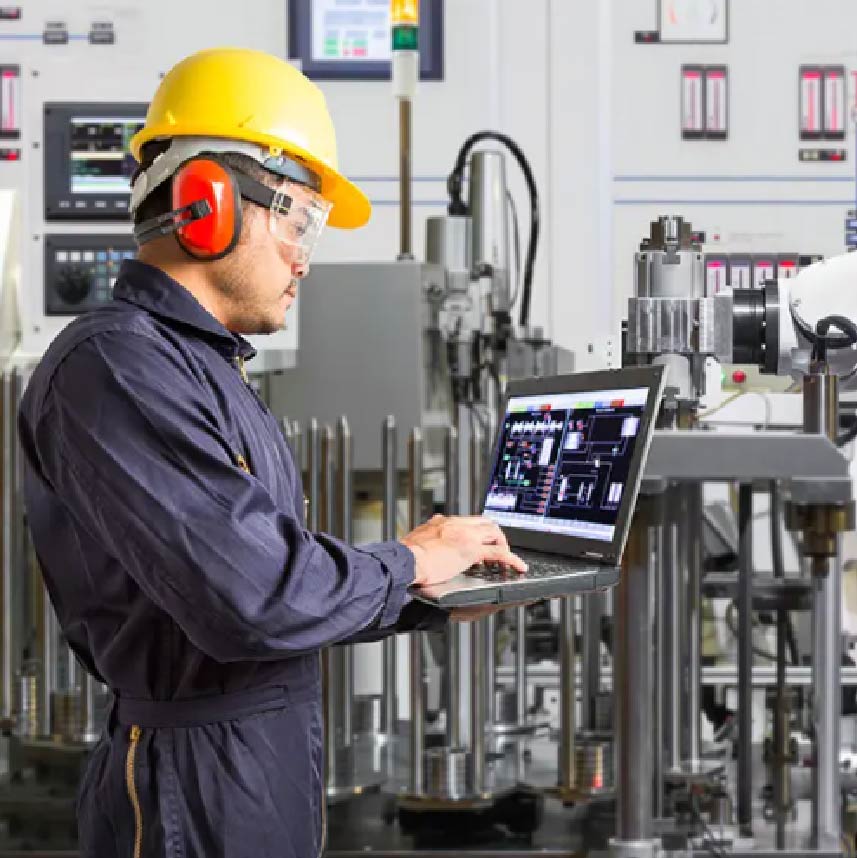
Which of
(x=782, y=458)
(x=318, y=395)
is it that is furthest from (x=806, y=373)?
(x=318, y=395)

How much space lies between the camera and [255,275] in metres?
1.37

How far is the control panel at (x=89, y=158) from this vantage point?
309 cm

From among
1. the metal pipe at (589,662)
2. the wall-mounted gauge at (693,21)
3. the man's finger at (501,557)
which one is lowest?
the metal pipe at (589,662)

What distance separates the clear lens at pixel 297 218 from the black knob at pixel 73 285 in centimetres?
173

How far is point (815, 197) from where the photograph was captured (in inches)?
188

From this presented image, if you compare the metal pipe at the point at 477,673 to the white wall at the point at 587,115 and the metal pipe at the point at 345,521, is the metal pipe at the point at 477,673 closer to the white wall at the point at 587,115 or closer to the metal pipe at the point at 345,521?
the metal pipe at the point at 345,521

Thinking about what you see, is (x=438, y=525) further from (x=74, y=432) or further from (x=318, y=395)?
(x=318, y=395)

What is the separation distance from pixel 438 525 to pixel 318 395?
5.39 ft

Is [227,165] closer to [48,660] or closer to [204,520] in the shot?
[204,520]

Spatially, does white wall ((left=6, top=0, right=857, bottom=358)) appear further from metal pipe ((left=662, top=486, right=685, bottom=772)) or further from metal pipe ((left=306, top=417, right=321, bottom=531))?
metal pipe ((left=662, top=486, right=685, bottom=772))

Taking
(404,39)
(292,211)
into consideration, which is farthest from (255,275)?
(404,39)

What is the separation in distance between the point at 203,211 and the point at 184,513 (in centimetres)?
30

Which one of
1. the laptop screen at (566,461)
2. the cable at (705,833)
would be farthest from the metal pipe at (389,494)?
the laptop screen at (566,461)

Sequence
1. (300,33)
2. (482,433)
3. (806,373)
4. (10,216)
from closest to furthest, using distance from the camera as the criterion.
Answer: (806,373)
(482,433)
(10,216)
(300,33)
